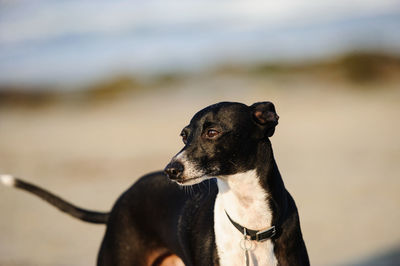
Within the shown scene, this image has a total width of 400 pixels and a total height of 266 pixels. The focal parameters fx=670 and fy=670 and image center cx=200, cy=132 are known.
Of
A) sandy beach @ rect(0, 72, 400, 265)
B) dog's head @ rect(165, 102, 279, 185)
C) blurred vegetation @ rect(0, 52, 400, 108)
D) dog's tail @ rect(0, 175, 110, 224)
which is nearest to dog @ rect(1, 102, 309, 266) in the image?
dog's head @ rect(165, 102, 279, 185)

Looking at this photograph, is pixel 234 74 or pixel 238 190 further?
pixel 234 74

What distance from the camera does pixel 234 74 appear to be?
32.2 meters

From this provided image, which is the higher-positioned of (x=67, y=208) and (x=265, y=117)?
(x=265, y=117)

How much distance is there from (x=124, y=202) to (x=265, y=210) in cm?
134

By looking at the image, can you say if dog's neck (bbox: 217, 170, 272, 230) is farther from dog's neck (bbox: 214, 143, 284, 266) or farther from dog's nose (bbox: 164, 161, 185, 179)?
dog's nose (bbox: 164, 161, 185, 179)

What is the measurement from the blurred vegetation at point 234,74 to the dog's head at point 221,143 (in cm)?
2343

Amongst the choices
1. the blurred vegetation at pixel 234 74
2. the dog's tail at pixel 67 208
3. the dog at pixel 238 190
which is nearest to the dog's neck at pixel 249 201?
the dog at pixel 238 190

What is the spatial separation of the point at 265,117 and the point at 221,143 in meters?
0.34

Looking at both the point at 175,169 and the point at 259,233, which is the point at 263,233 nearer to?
the point at 259,233

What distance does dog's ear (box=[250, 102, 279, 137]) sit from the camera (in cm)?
427

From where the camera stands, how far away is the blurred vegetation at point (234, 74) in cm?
2880

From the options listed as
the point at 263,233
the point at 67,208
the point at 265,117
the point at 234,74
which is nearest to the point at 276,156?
the point at 67,208

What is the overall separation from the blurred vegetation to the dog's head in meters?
23.4

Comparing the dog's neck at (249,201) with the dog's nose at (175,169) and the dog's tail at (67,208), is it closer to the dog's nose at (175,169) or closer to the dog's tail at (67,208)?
the dog's nose at (175,169)
